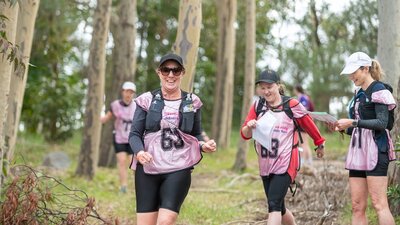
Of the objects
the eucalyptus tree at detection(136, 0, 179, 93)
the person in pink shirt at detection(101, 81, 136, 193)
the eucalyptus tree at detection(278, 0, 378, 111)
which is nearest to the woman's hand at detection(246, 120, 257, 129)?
the person in pink shirt at detection(101, 81, 136, 193)

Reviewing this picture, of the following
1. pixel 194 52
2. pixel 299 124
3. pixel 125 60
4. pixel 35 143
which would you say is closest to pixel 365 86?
pixel 299 124

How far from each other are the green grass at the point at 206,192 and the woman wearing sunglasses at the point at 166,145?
2.50 m

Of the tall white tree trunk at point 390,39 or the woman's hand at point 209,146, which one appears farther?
the tall white tree trunk at point 390,39

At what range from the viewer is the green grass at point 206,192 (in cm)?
918

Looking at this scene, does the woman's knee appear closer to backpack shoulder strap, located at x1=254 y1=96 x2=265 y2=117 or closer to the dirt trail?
the dirt trail

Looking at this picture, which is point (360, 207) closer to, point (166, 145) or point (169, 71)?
point (166, 145)

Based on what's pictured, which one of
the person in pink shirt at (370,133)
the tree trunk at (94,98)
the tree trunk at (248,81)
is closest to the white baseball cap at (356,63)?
the person in pink shirt at (370,133)

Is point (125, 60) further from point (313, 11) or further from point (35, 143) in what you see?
point (313, 11)

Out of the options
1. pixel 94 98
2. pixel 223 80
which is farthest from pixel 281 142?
pixel 223 80

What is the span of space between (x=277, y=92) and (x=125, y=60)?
9922 millimetres

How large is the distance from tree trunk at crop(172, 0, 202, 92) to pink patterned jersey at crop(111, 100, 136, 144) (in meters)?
2.70

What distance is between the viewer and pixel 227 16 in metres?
21.0

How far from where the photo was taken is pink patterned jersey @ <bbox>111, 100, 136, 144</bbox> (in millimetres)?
11688

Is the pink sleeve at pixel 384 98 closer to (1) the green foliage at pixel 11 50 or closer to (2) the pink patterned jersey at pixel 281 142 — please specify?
(2) the pink patterned jersey at pixel 281 142
